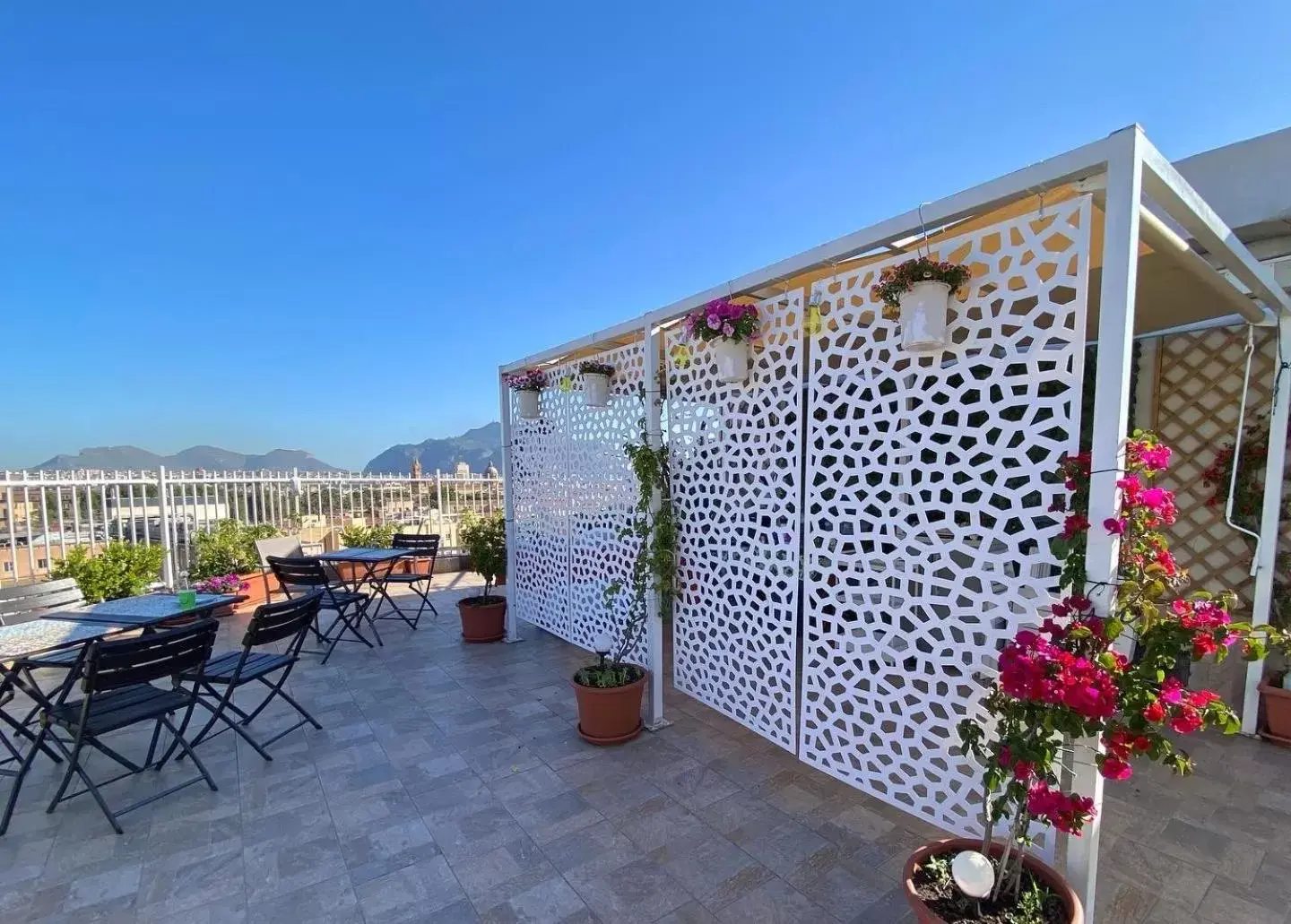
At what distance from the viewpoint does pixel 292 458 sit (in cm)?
1050

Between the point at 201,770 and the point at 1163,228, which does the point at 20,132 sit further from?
the point at 1163,228

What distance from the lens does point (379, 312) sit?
1229 cm

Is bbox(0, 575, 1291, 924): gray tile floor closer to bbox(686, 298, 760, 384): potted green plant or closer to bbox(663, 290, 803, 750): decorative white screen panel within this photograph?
bbox(663, 290, 803, 750): decorative white screen panel

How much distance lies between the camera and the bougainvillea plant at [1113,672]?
1271 millimetres

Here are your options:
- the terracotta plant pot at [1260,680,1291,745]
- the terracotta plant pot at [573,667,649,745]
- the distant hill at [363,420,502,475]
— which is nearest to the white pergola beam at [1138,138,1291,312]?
the terracotta plant pot at [1260,680,1291,745]

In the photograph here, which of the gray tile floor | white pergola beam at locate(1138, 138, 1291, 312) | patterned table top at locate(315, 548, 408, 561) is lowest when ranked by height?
the gray tile floor

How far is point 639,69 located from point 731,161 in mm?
1195

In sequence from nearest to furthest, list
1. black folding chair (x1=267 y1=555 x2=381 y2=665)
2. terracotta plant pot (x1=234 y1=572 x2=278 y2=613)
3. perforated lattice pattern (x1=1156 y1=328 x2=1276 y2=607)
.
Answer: perforated lattice pattern (x1=1156 y1=328 x2=1276 y2=607)
black folding chair (x1=267 y1=555 x2=381 y2=665)
terracotta plant pot (x1=234 y1=572 x2=278 y2=613)

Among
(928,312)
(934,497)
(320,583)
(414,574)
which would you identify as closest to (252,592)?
(414,574)

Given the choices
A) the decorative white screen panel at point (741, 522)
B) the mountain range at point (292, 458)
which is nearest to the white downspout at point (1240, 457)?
the decorative white screen panel at point (741, 522)

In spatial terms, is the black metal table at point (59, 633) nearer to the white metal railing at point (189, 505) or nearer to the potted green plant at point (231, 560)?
the potted green plant at point (231, 560)

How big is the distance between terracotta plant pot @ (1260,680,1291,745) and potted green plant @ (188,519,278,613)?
333 inches

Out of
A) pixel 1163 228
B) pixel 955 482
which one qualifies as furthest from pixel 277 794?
pixel 1163 228

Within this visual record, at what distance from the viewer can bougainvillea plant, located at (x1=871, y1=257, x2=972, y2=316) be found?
1863mm
